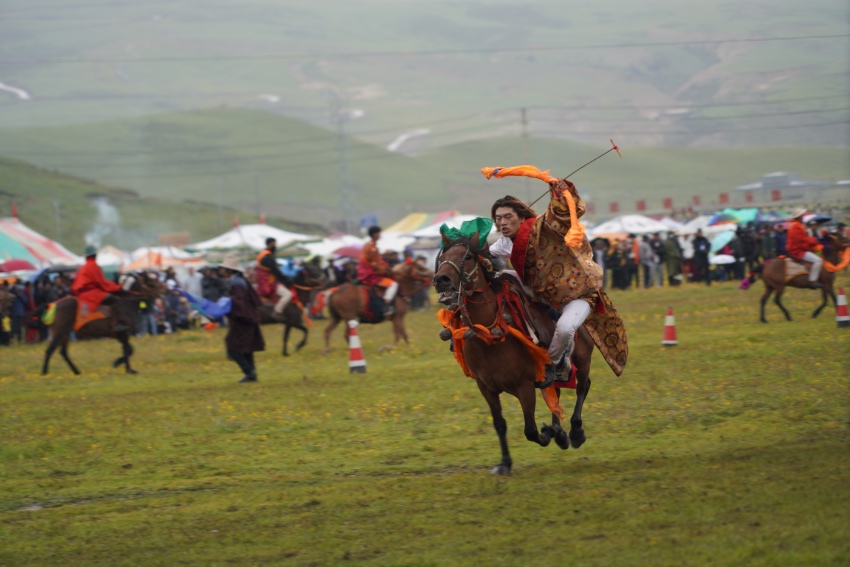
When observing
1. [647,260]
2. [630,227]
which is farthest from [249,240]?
[630,227]

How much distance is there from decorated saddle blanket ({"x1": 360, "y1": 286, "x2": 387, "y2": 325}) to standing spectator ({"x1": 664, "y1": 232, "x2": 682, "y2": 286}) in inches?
752

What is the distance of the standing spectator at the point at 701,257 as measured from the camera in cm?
3684

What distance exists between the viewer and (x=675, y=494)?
747 cm

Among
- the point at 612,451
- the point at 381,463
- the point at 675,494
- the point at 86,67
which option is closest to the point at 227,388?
the point at 381,463

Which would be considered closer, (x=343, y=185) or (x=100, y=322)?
(x=100, y=322)

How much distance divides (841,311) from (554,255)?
1070 centimetres

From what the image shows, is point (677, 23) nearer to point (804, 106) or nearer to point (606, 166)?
point (606, 166)

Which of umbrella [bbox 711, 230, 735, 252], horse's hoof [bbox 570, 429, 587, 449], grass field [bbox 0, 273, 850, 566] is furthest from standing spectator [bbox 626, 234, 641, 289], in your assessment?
horse's hoof [bbox 570, 429, 587, 449]

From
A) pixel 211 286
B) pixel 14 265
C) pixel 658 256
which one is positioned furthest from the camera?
pixel 658 256

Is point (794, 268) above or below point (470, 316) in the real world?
above

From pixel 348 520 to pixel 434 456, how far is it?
250 cm

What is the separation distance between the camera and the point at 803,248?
67.6 feet

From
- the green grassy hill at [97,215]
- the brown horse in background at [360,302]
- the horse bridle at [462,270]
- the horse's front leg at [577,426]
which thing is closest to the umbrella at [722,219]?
the brown horse in background at [360,302]

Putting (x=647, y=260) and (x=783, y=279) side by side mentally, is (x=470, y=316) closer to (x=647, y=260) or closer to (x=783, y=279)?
(x=783, y=279)
